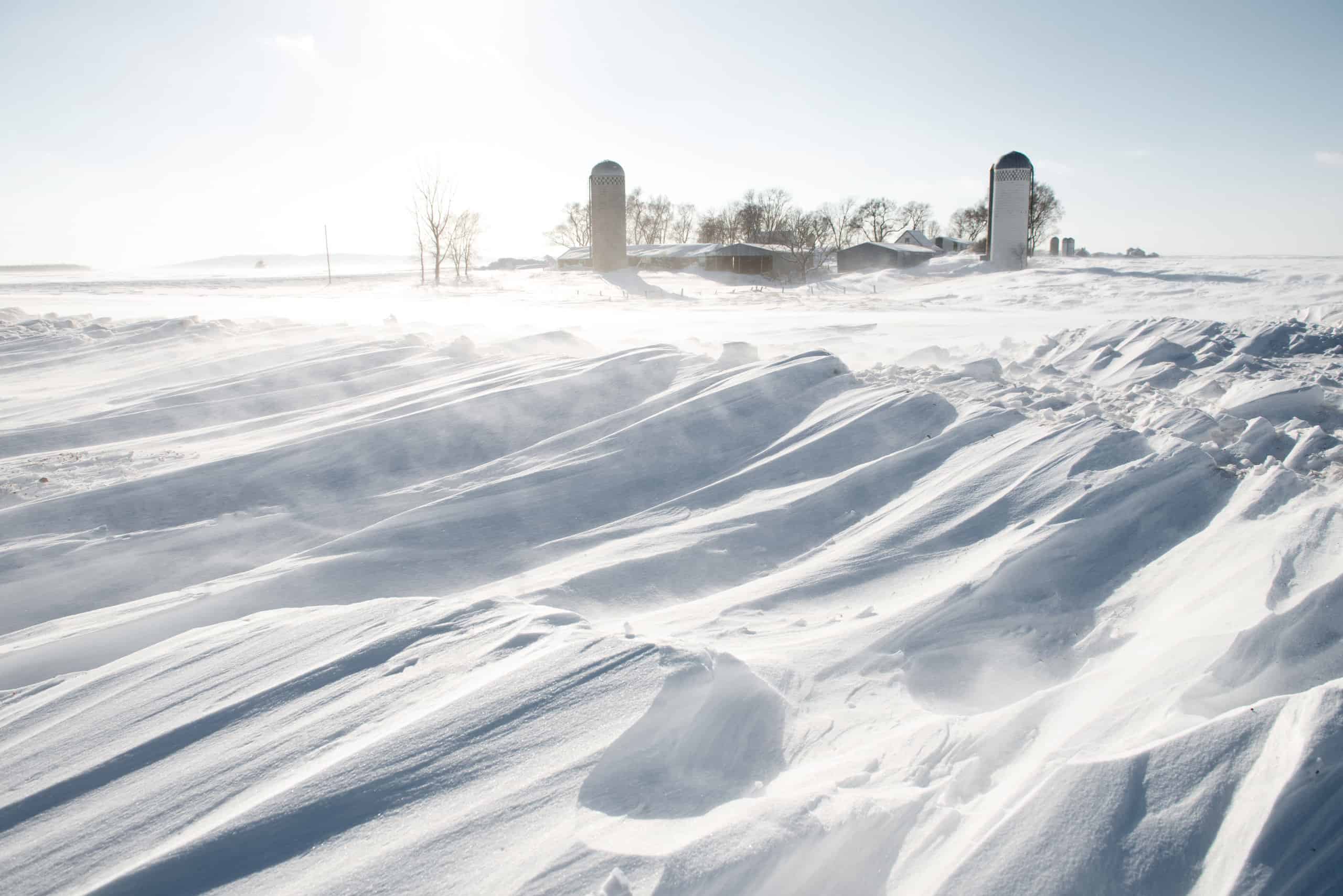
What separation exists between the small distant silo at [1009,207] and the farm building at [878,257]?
5445 mm

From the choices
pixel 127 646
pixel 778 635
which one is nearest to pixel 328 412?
pixel 127 646

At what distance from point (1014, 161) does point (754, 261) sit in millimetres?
10859

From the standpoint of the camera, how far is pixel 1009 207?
89.8 ft

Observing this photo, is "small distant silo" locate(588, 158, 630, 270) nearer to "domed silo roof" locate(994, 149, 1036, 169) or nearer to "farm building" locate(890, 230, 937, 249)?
"domed silo roof" locate(994, 149, 1036, 169)

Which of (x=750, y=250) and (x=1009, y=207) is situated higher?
(x=1009, y=207)

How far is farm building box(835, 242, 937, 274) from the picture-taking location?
110 feet

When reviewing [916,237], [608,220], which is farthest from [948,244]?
[608,220]

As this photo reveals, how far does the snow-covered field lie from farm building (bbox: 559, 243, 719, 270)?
105 feet

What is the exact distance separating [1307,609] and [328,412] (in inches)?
190

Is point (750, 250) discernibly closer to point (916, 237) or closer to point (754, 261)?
point (754, 261)

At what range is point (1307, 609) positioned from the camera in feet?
6.73

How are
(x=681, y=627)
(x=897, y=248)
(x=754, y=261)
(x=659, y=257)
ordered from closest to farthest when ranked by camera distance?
(x=681, y=627)
(x=897, y=248)
(x=754, y=261)
(x=659, y=257)

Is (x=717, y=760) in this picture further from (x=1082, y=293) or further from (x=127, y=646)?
(x=1082, y=293)

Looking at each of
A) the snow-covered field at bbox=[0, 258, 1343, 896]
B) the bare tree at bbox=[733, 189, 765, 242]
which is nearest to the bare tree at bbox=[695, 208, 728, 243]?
the bare tree at bbox=[733, 189, 765, 242]
